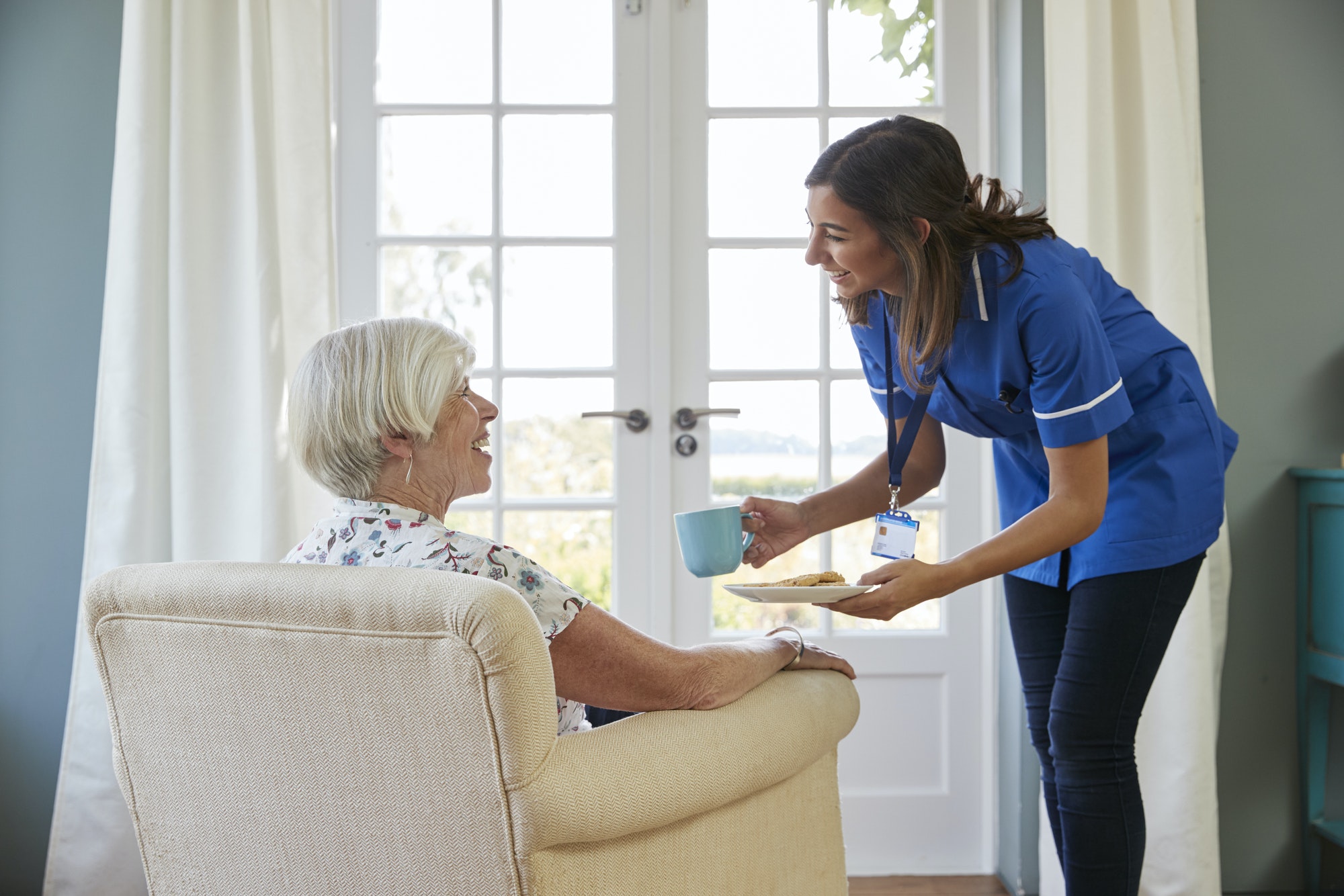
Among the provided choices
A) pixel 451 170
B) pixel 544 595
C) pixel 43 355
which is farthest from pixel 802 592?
pixel 43 355

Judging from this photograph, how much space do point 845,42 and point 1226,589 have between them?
5.14ft

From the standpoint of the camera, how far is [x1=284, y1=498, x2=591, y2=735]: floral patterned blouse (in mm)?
1137

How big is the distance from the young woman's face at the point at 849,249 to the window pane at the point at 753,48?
1.12 m

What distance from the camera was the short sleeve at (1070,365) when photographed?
1.36 metres

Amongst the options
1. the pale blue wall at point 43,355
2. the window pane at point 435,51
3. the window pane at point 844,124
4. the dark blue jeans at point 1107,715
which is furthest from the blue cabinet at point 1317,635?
the pale blue wall at point 43,355

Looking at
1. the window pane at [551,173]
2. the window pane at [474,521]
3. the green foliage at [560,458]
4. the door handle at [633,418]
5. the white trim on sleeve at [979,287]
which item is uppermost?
the window pane at [551,173]

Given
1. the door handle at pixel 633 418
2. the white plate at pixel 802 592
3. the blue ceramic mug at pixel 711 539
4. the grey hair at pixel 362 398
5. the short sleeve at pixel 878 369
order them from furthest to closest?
1. the door handle at pixel 633 418
2. the short sleeve at pixel 878 369
3. the blue ceramic mug at pixel 711 539
4. the white plate at pixel 802 592
5. the grey hair at pixel 362 398

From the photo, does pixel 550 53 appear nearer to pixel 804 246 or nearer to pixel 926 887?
pixel 804 246

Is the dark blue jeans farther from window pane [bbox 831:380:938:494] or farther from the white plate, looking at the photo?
window pane [bbox 831:380:938:494]

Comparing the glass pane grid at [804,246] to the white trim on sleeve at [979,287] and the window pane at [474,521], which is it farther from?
the white trim on sleeve at [979,287]

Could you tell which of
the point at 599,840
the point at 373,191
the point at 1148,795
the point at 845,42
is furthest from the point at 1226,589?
the point at 373,191

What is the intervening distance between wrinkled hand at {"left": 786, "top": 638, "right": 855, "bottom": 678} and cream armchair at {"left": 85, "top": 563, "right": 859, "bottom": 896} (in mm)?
265

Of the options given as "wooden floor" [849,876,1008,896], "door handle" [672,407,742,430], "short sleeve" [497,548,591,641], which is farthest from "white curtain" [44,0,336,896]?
"wooden floor" [849,876,1008,896]

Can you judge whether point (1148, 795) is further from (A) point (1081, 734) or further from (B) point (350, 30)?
(B) point (350, 30)
